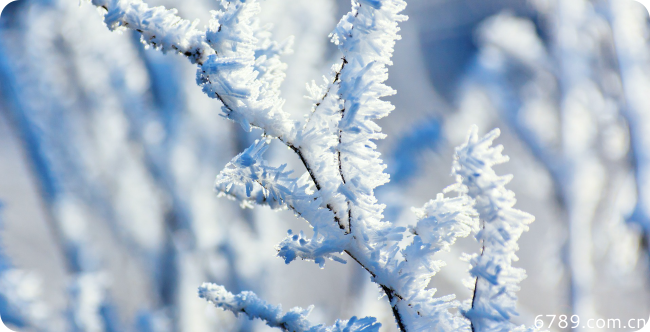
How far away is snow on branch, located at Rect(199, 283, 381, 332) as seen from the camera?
390 mm

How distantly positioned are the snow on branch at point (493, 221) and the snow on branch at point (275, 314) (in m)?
0.14

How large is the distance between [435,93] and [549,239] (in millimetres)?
1104

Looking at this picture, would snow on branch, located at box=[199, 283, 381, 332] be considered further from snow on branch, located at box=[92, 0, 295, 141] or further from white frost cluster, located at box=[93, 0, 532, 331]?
snow on branch, located at box=[92, 0, 295, 141]

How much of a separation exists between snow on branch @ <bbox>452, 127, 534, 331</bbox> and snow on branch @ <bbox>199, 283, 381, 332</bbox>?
0.14m

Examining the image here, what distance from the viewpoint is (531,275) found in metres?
1.86

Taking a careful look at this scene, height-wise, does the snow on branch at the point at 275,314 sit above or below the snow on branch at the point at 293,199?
below

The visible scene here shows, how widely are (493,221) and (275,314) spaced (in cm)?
29

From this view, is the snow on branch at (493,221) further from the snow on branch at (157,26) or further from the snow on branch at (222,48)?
the snow on branch at (157,26)

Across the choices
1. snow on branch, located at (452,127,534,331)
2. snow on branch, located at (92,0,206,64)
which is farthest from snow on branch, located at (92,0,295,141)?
snow on branch, located at (452,127,534,331)

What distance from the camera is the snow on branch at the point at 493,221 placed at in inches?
12.3

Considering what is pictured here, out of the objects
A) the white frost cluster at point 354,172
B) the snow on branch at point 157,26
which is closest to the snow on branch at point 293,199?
the white frost cluster at point 354,172

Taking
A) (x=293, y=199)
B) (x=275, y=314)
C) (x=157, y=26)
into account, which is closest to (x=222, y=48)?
(x=157, y=26)

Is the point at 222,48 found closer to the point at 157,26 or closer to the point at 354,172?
the point at 157,26

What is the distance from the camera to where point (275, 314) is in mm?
418
